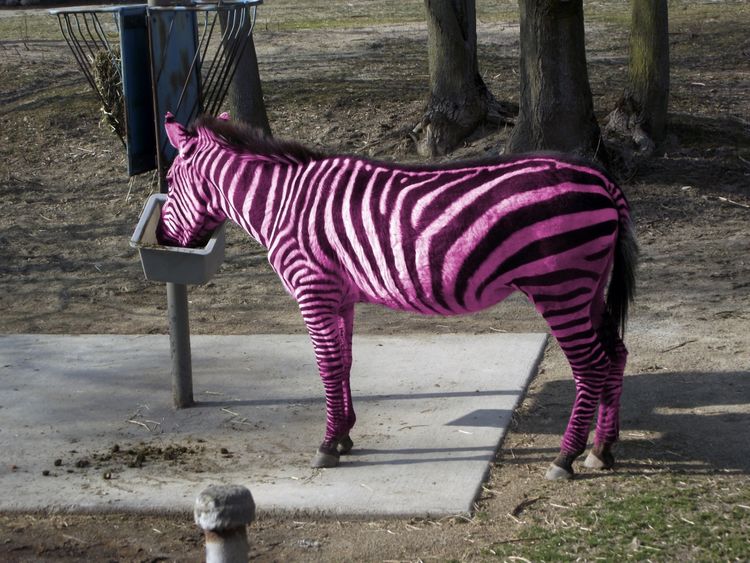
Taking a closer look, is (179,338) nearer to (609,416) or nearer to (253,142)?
(253,142)

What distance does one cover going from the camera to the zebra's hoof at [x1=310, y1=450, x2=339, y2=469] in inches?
200

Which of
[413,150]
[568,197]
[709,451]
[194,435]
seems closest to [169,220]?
[194,435]

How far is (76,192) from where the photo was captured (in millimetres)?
10812

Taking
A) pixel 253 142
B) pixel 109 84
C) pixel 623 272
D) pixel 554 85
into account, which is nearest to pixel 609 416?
pixel 623 272

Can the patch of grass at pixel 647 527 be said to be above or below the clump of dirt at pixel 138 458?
above

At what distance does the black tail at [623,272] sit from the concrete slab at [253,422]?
92 cm

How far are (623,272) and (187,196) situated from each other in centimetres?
226

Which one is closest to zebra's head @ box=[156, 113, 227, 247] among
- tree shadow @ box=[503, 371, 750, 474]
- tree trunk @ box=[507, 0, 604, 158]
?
tree shadow @ box=[503, 371, 750, 474]

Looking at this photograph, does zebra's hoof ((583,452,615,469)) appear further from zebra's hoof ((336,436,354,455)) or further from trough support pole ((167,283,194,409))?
trough support pole ((167,283,194,409))

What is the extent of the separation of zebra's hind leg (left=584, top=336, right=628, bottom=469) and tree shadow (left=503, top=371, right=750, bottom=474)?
13 cm

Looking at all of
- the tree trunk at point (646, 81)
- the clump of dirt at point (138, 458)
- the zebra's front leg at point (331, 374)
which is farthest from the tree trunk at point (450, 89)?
the clump of dirt at point (138, 458)

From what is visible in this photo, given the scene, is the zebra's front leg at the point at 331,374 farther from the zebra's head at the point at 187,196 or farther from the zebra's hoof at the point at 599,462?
the zebra's hoof at the point at 599,462

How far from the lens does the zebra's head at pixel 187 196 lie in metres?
5.32

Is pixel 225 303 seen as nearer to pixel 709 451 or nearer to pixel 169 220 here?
pixel 169 220
